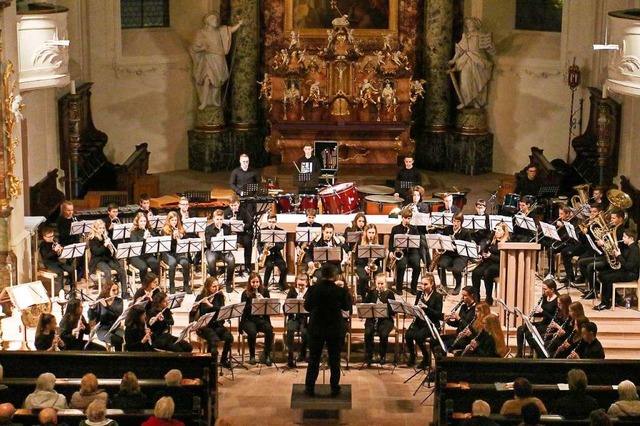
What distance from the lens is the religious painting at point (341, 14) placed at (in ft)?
82.9

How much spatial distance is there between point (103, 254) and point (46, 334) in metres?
3.50

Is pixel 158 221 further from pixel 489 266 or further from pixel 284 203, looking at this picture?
pixel 489 266

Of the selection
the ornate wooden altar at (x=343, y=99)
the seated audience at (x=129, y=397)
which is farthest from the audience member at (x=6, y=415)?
the ornate wooden altar at (x=343, y=99)

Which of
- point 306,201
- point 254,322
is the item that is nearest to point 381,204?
point 306,201

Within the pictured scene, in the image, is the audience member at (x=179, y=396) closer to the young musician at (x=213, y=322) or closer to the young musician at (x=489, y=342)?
the young musician at (x=213, y=322)

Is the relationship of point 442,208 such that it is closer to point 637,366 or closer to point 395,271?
point 395,271

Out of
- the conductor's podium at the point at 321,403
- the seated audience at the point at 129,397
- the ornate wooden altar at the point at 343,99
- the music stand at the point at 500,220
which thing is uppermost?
the ornate wooden altar at the point at 343,99

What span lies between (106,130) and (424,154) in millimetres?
5978

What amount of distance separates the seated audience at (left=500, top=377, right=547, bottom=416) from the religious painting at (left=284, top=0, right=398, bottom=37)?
13.8 meters

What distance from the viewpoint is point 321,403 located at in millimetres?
14555

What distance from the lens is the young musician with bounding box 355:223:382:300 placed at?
56.5 feet

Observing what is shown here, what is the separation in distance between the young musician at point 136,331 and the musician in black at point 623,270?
5.99 meters

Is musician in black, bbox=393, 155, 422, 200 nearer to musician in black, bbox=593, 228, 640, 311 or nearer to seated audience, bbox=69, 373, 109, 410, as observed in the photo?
musician in black, bbox=593, 228, 640, 311

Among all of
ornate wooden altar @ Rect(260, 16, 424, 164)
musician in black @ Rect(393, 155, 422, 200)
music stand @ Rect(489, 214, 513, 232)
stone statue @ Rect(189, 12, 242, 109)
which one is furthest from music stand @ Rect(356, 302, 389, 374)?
stone statue @ Rect(189, 12, 242, 109)
